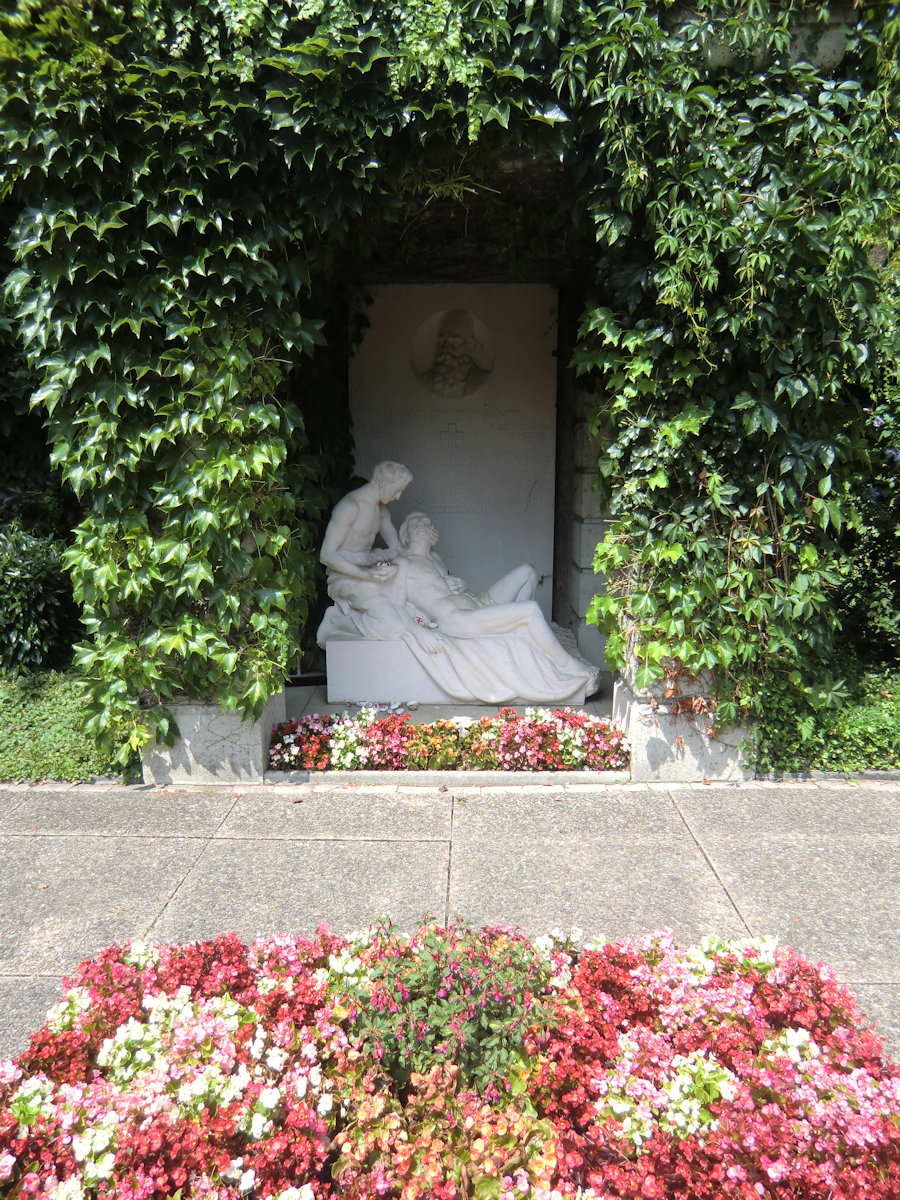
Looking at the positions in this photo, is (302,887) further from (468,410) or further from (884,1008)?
(468,410)

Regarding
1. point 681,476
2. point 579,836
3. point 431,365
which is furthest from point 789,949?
point 431,365

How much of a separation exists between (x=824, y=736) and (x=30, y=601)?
5160mm

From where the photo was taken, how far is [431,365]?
22.4ft

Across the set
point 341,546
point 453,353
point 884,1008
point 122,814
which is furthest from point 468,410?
point 884,1008

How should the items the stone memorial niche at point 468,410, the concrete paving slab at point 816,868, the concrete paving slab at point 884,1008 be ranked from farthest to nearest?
the stone memorial niche at point 468,410
the concrete paving slab at point 816,868
the concrete paving slab at point 884,1008

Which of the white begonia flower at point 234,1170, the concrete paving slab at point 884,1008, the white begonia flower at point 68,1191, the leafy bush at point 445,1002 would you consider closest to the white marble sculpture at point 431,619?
the concrete paving slab at point 884,1008

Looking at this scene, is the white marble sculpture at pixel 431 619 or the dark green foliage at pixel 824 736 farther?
the white marble sculpture at pixel 431 619

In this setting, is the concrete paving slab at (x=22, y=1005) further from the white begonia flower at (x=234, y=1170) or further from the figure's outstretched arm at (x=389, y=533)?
the figure's outstretched arm at (x=389, y=533)

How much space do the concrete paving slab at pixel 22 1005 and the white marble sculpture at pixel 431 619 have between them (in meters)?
2.94

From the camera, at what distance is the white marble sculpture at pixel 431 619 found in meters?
5.50

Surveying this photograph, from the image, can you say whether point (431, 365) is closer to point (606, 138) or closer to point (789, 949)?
point (606, 138)

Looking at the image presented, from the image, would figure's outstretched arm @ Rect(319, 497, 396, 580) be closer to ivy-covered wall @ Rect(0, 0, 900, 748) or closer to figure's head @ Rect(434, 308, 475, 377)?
ivy-covered wall @ Rect(0, 0, 900, 748)

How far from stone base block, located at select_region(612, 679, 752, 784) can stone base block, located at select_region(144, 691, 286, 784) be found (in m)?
2.15

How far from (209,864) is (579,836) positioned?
178cm
